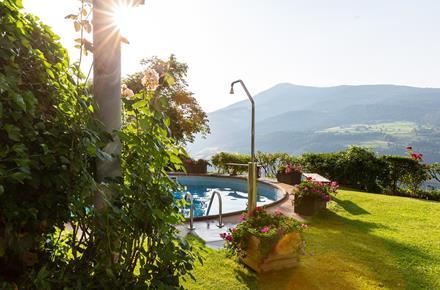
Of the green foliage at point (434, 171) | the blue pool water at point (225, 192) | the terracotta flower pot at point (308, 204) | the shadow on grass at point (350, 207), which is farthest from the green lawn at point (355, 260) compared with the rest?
the green foliage at point (434, 171)

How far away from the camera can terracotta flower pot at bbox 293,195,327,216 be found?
9.23 metres

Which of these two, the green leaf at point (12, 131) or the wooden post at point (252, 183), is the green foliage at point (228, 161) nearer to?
the wooden post at point (252, 183)

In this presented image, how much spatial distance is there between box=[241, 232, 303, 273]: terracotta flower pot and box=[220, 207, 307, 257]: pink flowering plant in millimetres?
63

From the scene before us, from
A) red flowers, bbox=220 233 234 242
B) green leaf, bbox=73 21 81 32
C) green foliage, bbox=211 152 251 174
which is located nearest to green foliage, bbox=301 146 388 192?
green foliage, bbox=211 152 251 174

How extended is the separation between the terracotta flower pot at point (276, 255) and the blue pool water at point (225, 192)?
748 centimetres

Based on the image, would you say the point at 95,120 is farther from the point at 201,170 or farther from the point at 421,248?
the point at 201,170

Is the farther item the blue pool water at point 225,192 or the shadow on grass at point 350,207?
the blue pool water at point 225,192

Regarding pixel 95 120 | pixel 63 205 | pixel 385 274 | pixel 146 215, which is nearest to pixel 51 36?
pixel 95 120

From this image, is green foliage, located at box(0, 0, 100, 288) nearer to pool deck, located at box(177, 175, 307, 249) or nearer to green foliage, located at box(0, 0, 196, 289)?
green foliage, located at box(0, 0, 196, 289)

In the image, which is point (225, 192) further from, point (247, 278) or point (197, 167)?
point (247, 278)

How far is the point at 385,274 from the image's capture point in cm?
521

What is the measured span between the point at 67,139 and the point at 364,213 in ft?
31.8

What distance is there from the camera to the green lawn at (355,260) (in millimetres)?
4809

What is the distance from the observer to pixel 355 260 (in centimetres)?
575
